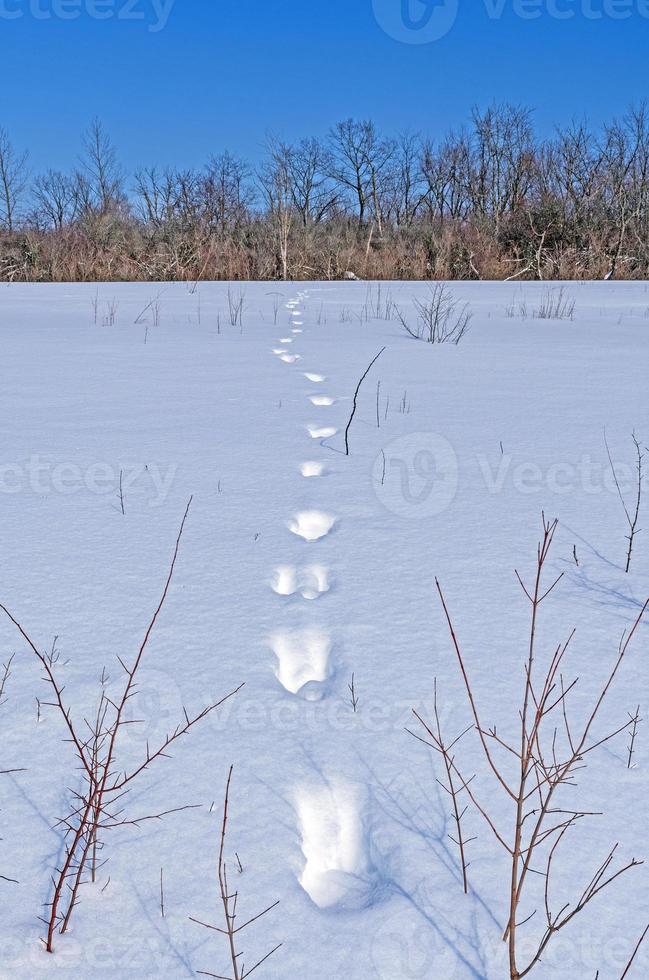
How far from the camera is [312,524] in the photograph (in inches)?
73.7

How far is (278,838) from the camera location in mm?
864

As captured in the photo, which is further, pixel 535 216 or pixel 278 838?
pixel 535 216

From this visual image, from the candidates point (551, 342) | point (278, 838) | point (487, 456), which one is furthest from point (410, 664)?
point (551, 342)

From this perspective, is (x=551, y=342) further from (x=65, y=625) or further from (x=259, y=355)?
(x=65, y=625)

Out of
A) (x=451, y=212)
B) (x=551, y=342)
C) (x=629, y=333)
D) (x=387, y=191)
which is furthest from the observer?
(x=387, y=191)

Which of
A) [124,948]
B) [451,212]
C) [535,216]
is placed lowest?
[124,948]

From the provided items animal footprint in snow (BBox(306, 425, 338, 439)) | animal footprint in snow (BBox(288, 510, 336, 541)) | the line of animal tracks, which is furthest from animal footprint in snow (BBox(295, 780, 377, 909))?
animal footprint in snow (BBox(306, 425, 338, 439))

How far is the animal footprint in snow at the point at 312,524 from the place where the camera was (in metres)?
1.81

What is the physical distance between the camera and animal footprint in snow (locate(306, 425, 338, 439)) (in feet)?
8.81

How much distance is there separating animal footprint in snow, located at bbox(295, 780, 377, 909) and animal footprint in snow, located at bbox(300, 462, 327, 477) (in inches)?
53.8

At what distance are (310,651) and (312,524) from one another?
607 millimetres

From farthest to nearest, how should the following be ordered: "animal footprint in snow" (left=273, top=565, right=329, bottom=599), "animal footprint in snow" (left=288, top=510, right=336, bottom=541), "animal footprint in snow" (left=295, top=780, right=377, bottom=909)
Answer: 1. "animal footprint in snow" (left=288, top=510, right=336, bottom=541)
2. "animal footprint in snow" (left=273, top=565, right=329, bottom=599)
3. "animal footprint in snow" (left=295, top=780, right=377, bottom=909)

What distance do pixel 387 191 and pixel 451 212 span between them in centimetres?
478

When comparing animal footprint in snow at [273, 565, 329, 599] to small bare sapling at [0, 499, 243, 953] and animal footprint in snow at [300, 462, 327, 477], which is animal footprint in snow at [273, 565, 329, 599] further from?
animal footprint in snow at [300, 462, 327, 477]
